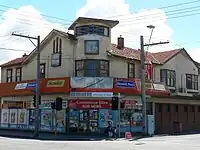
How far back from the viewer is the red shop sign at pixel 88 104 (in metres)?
35.5

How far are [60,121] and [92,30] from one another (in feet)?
29.3

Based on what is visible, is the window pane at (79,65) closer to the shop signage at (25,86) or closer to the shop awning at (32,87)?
the shop awning at (32,87)

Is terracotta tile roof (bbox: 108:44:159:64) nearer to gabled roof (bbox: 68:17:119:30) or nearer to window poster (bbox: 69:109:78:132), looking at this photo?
gabled roof (bbox: 68:17:119:30)

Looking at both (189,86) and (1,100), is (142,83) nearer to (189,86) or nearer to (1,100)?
(189,86)

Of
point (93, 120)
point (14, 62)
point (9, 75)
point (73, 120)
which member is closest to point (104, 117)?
point (93, 120)

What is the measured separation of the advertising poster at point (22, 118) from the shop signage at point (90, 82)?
846cm

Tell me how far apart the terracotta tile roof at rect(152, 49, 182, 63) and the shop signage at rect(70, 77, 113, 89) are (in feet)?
33.4

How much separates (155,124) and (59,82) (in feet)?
37.1

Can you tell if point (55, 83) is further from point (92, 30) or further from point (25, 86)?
point (92, 30)

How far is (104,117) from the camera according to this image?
3609cm

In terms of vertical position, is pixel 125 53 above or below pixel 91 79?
above

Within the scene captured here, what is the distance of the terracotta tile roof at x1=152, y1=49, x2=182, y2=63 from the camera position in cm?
4354

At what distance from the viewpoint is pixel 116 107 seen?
31469mm

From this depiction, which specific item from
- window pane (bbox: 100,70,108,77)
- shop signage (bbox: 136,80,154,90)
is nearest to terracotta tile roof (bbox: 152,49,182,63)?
shop signage (bbox: 136,80,154,90)
